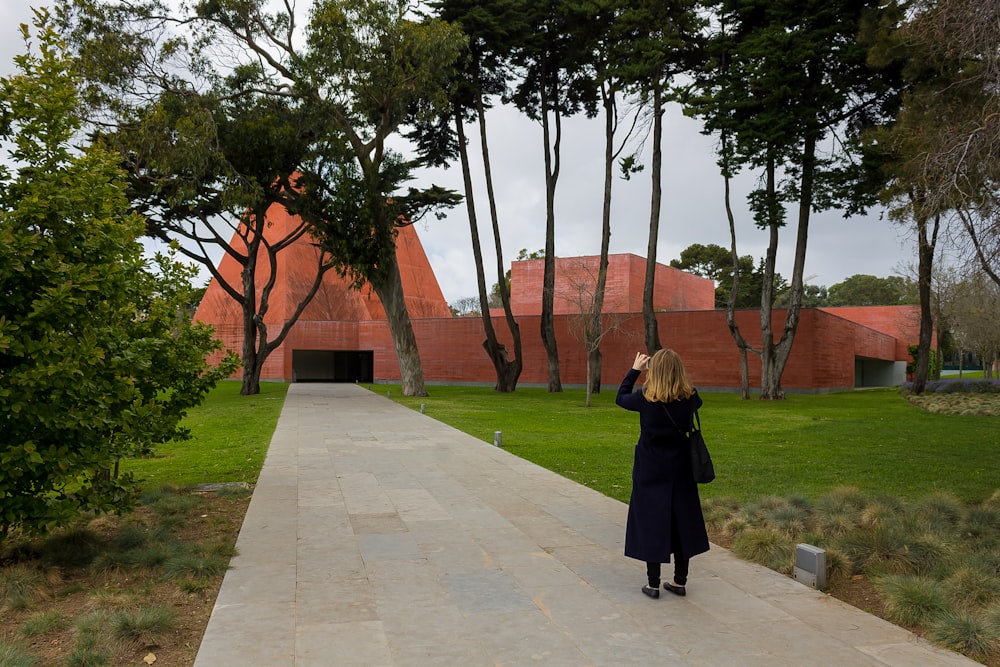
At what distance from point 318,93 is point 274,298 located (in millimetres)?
23919

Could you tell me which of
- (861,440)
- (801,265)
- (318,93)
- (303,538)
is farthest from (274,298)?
(303,538)

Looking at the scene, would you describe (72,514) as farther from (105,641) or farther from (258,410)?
(258,410)

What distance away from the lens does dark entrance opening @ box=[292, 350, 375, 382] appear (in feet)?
158

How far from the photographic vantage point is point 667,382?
442 cm

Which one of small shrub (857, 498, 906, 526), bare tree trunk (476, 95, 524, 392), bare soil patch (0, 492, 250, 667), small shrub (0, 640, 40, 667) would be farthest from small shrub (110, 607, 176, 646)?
bare tree trunk (476, 95, 524, 392)

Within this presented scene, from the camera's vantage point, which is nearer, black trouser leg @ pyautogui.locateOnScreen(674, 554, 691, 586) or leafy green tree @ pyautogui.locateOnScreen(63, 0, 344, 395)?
black trouser leg @ pyautogui.locateOnScreen(674, 554, 691, 586)

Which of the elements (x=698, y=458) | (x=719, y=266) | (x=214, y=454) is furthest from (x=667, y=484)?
(x=719, y=266)

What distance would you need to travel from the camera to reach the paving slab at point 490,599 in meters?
3.49

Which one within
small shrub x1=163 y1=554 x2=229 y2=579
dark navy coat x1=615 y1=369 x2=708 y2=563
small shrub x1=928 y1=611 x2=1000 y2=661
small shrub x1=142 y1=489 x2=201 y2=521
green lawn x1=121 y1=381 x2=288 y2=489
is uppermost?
dark navy coat x1=615 y1=369 x2=708 y2=563

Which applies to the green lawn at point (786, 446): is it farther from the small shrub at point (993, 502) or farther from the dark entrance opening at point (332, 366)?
the dark entrance opening at point (332, 366)

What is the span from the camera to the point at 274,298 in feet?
147

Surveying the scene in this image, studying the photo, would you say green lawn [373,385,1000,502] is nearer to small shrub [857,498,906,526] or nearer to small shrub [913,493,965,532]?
small shrub [913,493,965,532]

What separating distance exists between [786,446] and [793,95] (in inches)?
538

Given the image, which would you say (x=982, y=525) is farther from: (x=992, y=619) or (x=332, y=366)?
(x=332, y=366)
